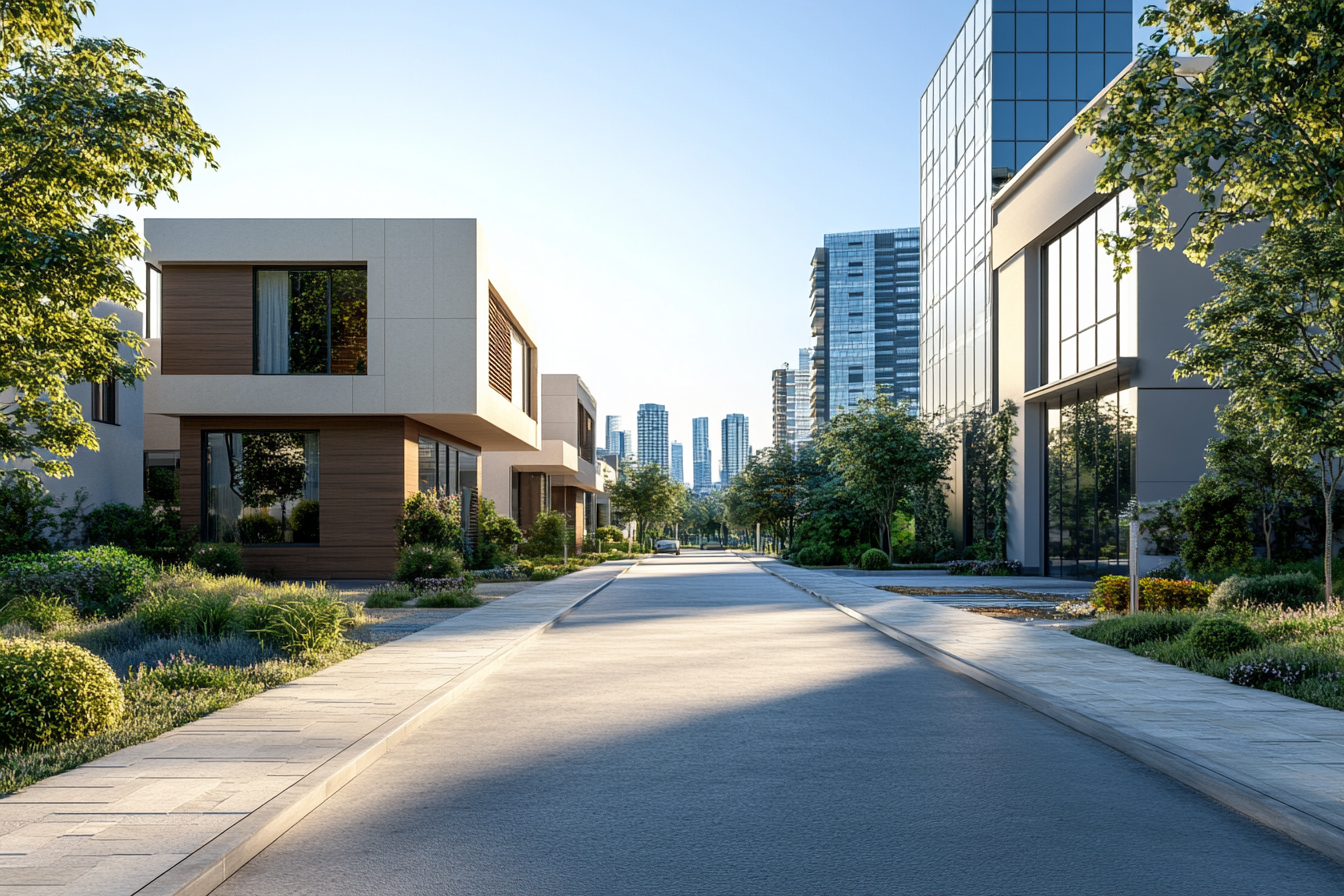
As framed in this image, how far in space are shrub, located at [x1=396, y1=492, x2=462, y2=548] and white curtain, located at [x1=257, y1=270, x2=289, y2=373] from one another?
16.6 feet

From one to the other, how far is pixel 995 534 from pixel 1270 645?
2482 centimetres

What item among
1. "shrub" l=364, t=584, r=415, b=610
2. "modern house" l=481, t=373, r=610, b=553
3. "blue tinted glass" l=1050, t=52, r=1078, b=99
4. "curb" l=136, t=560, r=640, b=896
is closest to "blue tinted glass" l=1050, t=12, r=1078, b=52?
"blue tinted glass" l=1050, t=52, r=1078, b=99

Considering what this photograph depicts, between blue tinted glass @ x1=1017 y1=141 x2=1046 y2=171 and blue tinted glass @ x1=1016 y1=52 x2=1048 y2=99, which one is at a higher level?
blue tinted glass @ x1=1016 y1=52 x2=1048 y2=99

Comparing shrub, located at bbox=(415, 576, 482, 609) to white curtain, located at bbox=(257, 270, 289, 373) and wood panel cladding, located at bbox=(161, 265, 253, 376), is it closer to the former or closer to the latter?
white curtain, located at bbox=(257, 270, 289, 373)

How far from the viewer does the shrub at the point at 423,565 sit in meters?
24.6

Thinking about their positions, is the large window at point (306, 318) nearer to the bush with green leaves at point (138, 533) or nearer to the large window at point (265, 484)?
the large window at point (265, 484)

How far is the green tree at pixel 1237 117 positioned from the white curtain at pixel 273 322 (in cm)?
2254

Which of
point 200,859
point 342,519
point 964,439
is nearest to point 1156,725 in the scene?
point 200,859

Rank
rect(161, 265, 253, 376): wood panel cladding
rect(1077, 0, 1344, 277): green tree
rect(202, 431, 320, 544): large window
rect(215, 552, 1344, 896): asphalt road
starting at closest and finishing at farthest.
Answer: rect(215, 552, 1344, 896): asphalt road → rect(1077, 0, 1344, 277): green tree → rect(161, 265, 253, 376): wood panel cladding → rect(202, 431, 320, 544): large window

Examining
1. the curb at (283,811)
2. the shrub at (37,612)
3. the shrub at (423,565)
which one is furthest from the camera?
the shrub at (423,565)

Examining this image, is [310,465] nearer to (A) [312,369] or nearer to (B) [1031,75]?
(A) [312,369]

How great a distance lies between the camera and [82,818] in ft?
17.8

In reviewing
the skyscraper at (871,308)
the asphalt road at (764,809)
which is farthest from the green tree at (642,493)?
the skyscraper at (871,308)

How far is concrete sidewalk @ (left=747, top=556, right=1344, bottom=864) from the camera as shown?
5883 millimetres
